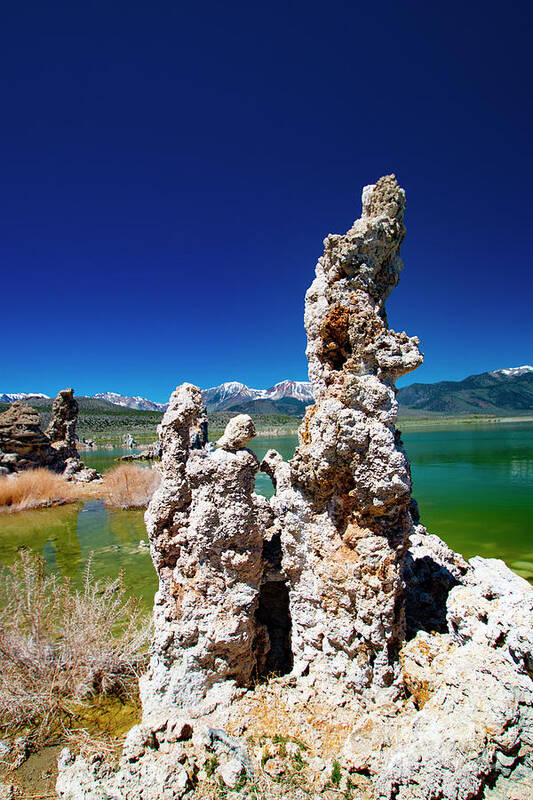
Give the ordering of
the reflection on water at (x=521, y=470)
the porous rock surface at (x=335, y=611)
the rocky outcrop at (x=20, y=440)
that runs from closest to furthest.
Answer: the porous rock surface at (x=335, y=611), the rocky outcrop at (x=20, y=440), the reflection on water at (x=521, y=470)

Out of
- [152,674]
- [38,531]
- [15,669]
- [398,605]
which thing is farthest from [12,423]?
[398,605]

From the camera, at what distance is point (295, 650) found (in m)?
3.74

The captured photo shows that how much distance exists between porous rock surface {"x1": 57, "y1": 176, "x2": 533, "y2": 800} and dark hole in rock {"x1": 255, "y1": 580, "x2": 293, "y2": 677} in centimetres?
2

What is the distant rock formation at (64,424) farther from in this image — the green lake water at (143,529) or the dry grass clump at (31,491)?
the green lake water at (143,529)

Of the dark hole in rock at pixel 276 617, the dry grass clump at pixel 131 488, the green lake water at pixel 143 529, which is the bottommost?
the green lake water at pixel 143 529

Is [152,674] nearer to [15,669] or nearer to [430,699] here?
[15,669]

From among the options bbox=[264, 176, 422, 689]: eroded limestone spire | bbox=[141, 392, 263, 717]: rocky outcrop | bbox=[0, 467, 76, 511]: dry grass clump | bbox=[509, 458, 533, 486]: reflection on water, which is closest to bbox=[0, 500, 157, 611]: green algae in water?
bbox=[0, 467, 76, 511]: dry grass clump

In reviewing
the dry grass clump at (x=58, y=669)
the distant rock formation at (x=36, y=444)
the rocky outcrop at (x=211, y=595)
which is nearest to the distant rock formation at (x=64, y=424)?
the distant rock formation at (x=36, y=444)

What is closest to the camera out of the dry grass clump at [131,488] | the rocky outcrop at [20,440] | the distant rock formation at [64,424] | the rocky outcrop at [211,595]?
the rocky outcrop at [211,595]

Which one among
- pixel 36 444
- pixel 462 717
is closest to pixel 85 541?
pixel 36 444

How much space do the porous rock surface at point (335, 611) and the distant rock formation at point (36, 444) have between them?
67.0 ft

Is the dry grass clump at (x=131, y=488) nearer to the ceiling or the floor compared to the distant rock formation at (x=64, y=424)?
nearer to the floor

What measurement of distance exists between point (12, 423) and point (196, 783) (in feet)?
73.2

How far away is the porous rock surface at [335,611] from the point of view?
271 cm
